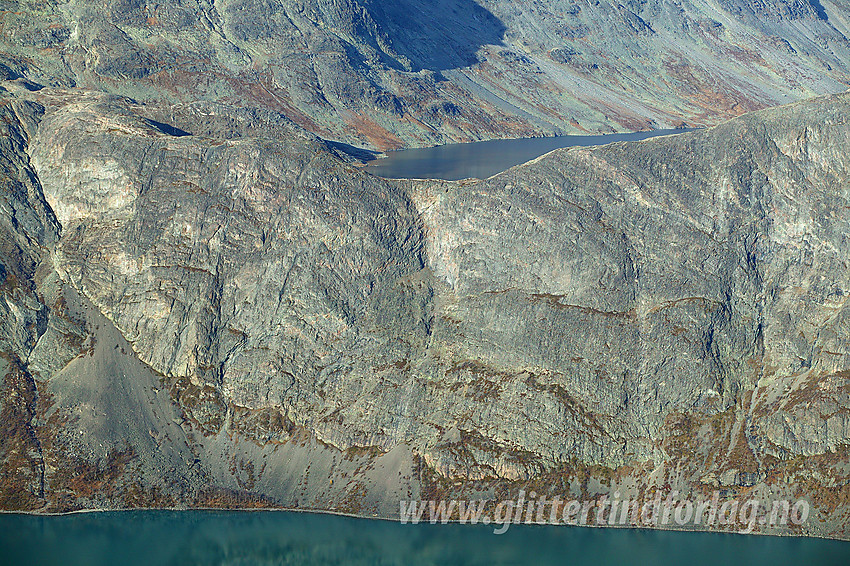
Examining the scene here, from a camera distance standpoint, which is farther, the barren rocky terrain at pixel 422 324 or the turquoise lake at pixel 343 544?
the barren rocky terrain at pixel 422 324

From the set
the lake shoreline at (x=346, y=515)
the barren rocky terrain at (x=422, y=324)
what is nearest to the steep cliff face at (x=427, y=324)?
the barren rocky terrain at (x=422, y=324)

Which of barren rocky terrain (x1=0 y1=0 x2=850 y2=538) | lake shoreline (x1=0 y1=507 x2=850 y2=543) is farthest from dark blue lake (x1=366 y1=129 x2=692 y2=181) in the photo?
lake shoreline (x1=0 y1=507 x2=850 y2=543)

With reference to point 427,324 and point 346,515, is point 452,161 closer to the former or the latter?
point 427,324

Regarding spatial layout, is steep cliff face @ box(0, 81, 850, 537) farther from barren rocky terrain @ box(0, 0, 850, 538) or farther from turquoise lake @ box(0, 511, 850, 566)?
turquoise lake @ box(0, 511, 850, 566)

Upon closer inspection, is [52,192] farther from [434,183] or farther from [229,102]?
[229,102]

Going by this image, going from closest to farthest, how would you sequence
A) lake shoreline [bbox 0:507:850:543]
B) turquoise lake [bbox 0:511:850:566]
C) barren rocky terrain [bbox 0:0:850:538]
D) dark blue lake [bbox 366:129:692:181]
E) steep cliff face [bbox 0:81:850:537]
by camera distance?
turquoise lake [bbox 0:511:850:566] < lake shoreline [bbox 0:507:850:543] < barren rocky terrain [bbox 0:0:850:538] < steep cliff face [bbox 0:81:850:537] < dark blue lake [bbox 366:129:692:181]

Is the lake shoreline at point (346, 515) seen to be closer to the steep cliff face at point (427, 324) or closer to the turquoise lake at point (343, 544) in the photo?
the turquoise lake at point (343, 544)

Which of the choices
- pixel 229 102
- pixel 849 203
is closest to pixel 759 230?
pixel 849 203
